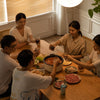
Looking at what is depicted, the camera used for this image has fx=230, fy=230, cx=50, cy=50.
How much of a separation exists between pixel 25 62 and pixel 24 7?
317 centimetres

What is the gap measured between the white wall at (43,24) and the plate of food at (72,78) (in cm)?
294

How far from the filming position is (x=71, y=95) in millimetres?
2537

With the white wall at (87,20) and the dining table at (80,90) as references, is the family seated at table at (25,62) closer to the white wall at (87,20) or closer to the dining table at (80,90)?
the dining table at (80,90)

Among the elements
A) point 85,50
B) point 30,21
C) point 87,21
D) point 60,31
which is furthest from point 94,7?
point 85,50

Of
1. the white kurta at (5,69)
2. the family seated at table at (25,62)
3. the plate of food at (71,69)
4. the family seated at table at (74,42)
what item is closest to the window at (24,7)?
the family seated at table at (25,62)

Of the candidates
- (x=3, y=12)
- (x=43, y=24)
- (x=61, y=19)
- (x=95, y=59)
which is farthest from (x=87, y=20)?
(x=95, y=59)

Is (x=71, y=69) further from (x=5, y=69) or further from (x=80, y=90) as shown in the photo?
(x=5, y=69)

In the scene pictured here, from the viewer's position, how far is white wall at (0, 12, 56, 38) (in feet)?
18.5

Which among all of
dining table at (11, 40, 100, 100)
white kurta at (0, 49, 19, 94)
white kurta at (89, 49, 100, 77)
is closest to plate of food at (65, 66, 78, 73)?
dining table at (11, 40, 100, 100)

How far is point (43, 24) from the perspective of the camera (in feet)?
19.2

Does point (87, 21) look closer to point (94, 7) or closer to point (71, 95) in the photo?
point (94, 7)

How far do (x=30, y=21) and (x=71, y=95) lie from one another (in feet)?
10.9

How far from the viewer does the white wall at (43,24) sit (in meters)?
5.63

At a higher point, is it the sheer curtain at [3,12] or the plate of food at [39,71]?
the sheer curtain at [3,12]
